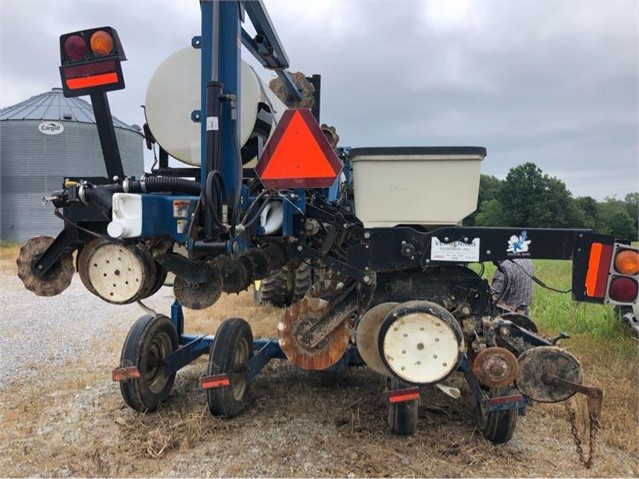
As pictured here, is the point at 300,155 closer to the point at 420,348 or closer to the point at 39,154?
the point at 420,348

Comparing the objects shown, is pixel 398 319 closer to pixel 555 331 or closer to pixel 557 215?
pixel 555 331

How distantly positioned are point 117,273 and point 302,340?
1058 millimetres

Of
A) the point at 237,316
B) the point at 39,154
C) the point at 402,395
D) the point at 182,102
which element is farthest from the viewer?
the point at 39,154

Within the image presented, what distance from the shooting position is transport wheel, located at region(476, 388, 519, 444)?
9.78 ft

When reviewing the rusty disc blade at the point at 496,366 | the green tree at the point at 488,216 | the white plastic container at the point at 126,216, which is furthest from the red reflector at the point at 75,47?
the green tree at the point at 488,216

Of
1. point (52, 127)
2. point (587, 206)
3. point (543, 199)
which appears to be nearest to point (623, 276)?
point (52, 127)

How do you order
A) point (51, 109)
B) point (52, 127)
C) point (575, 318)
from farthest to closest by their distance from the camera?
1. point (51, 109)
2. point (52, 127)
3. point (575, 318)

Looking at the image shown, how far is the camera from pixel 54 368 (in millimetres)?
4715

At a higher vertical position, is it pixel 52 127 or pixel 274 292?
pixel 52 127

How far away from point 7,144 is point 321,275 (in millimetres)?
16214

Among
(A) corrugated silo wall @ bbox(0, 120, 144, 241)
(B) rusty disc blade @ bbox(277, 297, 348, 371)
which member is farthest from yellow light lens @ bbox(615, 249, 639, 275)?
(A) corrugated silo wall @ bbox(0, 120, 144, 241)

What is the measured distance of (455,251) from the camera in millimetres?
2686

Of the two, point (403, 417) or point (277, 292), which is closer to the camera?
point (403, 417)

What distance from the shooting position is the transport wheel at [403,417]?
304 cm
